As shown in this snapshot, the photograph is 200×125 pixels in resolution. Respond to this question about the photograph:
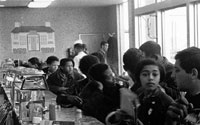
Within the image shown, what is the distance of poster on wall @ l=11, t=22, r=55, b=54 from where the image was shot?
12.0 metres

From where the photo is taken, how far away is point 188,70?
91.4 inches

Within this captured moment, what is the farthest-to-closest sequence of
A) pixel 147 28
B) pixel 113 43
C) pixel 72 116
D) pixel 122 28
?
pixel 113 43
pixel 122 28
pixel 147 28
pixel 72 116

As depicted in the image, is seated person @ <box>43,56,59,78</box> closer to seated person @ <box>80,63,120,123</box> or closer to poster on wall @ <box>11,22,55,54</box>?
seated person @ <box>80,63,120,123</box>

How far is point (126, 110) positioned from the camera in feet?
5.71

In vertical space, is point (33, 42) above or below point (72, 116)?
above

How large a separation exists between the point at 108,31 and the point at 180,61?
32.4 feet

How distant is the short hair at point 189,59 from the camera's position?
232 centimetres

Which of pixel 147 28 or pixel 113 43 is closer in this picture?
pixel 147 28

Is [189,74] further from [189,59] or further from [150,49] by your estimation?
[150,49]

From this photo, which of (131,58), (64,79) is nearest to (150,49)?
(131,58)

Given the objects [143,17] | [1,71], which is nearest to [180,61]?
[1,71]

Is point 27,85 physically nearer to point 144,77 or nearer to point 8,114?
point 8,114

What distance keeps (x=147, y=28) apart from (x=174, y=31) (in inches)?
52.7

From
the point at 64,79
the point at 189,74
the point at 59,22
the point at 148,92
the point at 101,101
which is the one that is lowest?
the point at 64,79
